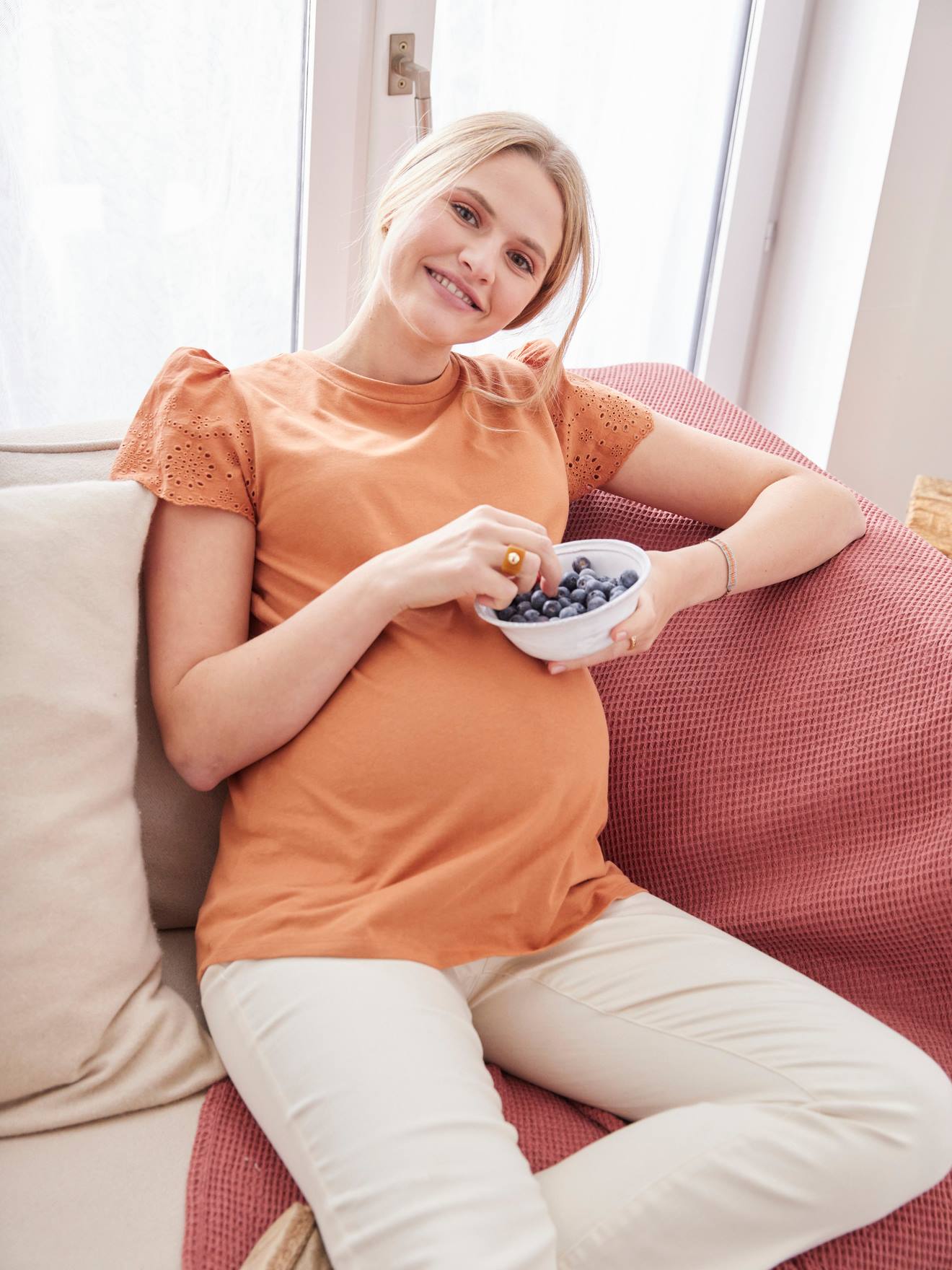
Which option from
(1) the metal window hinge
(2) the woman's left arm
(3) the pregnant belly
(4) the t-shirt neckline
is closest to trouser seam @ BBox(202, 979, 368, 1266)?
(3) the pregnant belly

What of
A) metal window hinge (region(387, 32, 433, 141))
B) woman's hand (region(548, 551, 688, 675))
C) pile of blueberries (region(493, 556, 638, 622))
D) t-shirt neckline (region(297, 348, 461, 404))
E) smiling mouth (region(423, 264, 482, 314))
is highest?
metal window hinge (region(387, 32, 433, 141))

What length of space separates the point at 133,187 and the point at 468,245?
63cm

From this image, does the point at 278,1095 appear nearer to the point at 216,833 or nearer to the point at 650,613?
the point at 216,833

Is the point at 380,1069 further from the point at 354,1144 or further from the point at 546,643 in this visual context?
the point at 546,643

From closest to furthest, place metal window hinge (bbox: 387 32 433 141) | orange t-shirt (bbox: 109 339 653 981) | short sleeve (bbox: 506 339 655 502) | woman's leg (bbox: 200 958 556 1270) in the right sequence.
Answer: woman's leg (bbox: 200 958 556 1270), orange t-shirt (bbox: 109 339 653 981), short sleeve (bbox: 506 339 655 502), metal window hinge (bbox: 387 32 433 141)

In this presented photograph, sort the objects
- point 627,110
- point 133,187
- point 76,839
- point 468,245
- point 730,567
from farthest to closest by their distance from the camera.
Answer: point 627,110 → point 133,187 → point 730,567 → point 468,245 → point 76,839

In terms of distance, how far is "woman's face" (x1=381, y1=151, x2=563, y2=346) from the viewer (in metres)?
1.23

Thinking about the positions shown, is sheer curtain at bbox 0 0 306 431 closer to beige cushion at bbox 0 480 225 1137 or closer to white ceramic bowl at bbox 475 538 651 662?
beige cushion at bbox 0 480 225 1137

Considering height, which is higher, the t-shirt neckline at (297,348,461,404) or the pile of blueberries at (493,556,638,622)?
the t-shirt neckline at (297,348,461,404)

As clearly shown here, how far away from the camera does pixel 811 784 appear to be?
4.19ft

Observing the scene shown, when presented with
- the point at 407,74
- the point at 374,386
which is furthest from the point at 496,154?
the point at 407,74

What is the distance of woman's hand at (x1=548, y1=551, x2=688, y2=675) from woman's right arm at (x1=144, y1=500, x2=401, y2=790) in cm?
21

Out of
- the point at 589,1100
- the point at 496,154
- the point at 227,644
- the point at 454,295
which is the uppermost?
the point at 496,154

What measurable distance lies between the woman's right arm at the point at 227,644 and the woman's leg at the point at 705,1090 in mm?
329
